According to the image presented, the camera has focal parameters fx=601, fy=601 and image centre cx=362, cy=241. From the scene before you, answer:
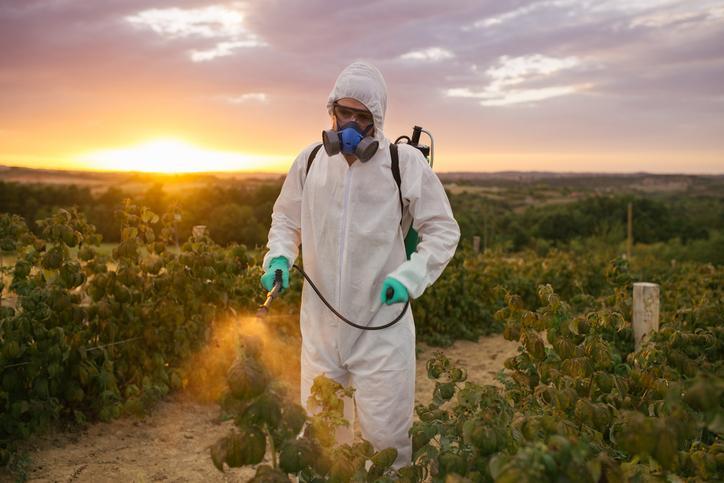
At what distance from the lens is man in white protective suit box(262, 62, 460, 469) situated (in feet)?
7.48

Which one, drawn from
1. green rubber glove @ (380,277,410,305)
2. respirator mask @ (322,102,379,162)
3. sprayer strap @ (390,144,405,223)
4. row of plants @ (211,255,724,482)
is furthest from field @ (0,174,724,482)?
respirator mask @ (322,102,379,162)

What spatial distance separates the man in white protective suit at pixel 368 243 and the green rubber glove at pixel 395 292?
0.19 m

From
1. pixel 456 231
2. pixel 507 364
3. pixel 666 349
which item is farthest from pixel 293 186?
pixel 666 349

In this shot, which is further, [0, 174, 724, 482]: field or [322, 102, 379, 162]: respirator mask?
[322, 102, 379, 162]: respirator mask

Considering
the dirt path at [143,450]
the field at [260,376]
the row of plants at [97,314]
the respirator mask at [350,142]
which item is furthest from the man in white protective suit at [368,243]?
the row of plants at [97,314]

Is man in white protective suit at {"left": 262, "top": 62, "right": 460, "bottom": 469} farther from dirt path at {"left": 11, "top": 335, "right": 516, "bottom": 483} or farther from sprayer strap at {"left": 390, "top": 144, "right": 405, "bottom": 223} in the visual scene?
dirt path at {"left": 11, "top": 335, "right": 516, "bottom": 483}

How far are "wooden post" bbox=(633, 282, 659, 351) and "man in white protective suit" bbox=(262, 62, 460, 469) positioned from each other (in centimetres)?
306

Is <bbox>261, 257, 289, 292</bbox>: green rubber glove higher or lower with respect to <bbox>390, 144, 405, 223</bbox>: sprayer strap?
lower

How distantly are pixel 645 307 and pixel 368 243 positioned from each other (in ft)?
10.9

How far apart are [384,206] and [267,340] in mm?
3023

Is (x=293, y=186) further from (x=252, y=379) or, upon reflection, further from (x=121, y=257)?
(x=121, y=257)

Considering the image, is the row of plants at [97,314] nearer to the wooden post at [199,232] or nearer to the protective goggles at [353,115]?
the wooden post at [199,232]

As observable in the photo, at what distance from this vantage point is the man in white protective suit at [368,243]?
2.28 meters

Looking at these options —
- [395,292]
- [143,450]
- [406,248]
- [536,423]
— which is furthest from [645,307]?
[143,450]
